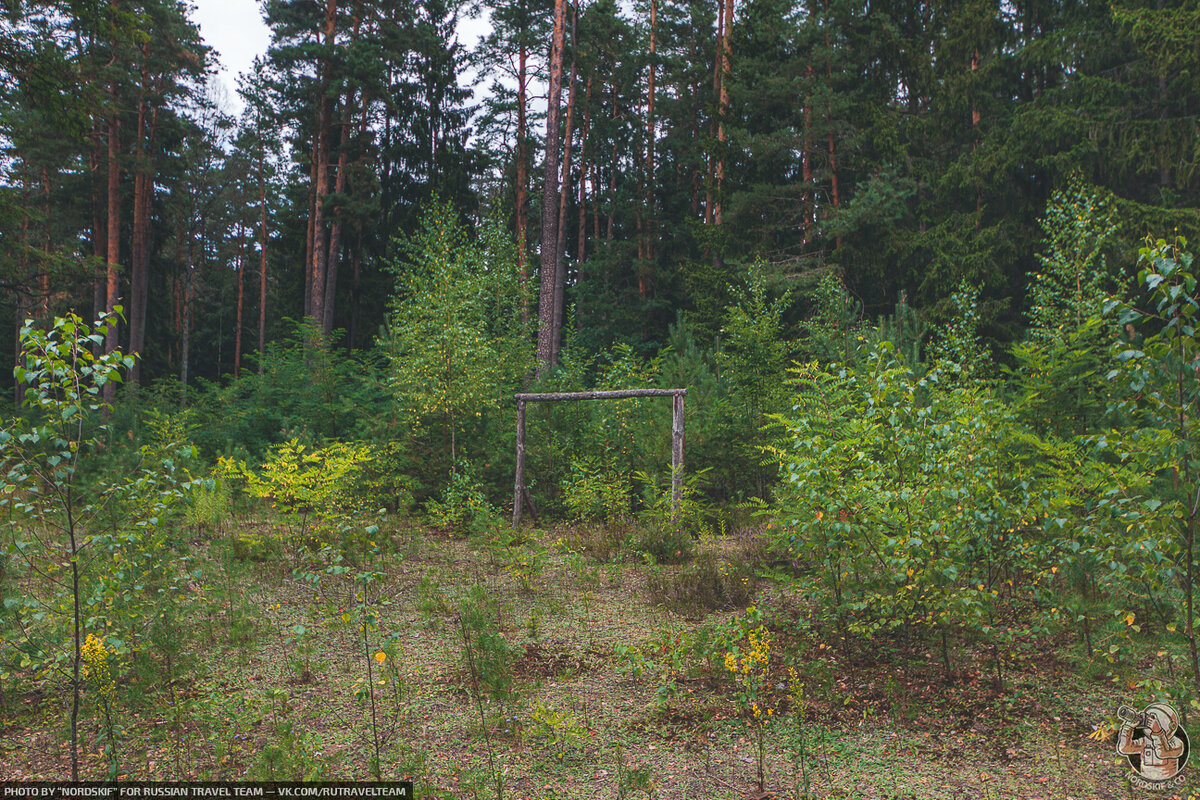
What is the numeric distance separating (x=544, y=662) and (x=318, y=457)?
3.68 m

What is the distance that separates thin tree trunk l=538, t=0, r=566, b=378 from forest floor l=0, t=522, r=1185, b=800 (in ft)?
30.8

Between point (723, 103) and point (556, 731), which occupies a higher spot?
point (723, 103)

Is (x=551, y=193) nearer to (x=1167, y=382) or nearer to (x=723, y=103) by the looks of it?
(x=723, y=103)

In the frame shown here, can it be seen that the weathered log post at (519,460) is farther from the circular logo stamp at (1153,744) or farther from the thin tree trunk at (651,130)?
the thin tree trunk at (651,130)

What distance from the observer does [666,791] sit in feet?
10.2

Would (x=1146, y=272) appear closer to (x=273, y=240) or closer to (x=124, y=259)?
(x=124, y=259)

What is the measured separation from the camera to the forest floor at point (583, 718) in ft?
10.3

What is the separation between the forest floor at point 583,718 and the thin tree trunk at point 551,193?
9388 millimetres

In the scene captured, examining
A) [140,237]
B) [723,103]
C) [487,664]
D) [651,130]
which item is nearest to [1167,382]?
[487,664]

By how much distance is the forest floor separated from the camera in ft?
10.3

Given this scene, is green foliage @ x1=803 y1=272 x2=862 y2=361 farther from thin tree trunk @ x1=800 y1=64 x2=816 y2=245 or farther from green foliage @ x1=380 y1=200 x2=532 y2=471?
thin tree trunk @ x1=800 y1=64 x2=816 y2=245

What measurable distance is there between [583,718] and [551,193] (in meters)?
12.4

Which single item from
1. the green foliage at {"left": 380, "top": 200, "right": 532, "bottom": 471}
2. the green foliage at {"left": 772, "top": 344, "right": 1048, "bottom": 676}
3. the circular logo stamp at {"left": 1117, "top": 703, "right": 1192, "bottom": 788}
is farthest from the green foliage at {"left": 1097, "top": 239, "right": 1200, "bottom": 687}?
the green foliage at {"left": 380, "top": 200, "right": 532, "bottom": 471}

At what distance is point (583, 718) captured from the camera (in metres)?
3.89
